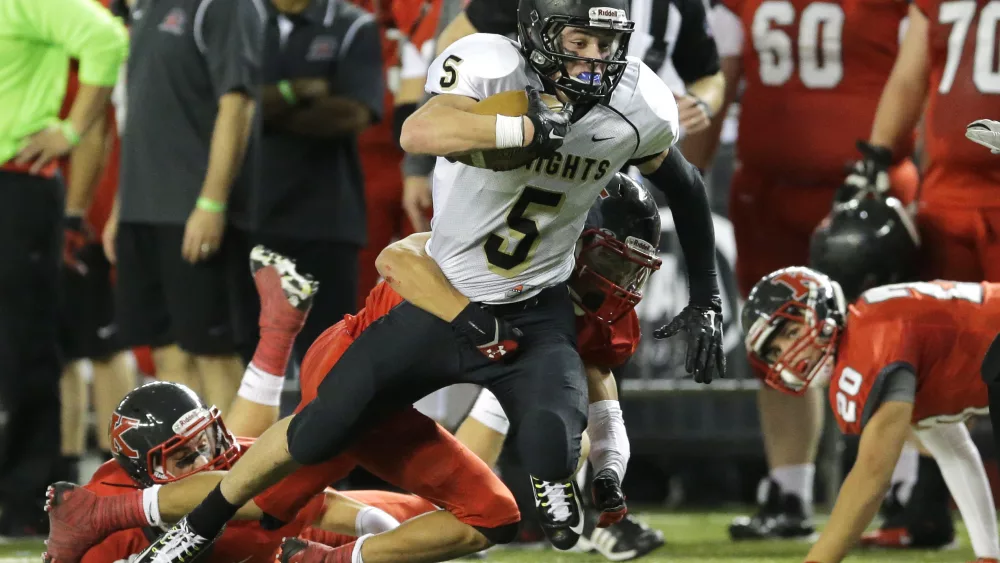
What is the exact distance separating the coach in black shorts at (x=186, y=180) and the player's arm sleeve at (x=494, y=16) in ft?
2.57

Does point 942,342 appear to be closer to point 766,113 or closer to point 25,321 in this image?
point 766,113

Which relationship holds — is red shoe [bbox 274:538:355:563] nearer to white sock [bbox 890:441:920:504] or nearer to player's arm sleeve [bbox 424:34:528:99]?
player's arm sleeve [bbox 424:34:528:99]

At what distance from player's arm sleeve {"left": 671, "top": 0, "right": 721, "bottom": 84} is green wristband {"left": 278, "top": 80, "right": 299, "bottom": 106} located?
1298 mm

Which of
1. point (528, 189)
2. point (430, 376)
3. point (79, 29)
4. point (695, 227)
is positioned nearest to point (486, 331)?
point (430, 376)

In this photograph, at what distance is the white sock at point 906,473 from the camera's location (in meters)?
5.16

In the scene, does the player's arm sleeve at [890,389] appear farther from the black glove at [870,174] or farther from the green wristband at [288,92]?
the green wristband at [288,92]

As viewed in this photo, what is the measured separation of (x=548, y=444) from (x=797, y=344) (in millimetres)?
1124

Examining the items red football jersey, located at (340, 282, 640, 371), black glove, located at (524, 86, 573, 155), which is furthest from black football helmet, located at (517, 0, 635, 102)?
red football jersey, located at (340, 282, 640, 371)

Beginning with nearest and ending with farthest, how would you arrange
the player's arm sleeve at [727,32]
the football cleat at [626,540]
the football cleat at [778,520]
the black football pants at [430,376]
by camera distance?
the black football pants at [430,376] → the football cleat at [626,540] → the football cleat at [778,520] → the player's arm sleeve at [727,32]

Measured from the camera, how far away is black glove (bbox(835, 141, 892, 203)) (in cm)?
479

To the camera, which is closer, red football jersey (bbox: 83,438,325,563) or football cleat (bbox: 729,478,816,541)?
red football jersey (bbox: 83,438,325,563)

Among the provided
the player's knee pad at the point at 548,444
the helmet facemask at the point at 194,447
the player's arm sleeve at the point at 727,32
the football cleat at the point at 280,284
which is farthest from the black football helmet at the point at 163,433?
the player's arm sleeve at the point at 727,32

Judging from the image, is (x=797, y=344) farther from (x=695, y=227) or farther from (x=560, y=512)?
(x=560, y=512)

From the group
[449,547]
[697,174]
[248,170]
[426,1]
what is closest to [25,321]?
[248,170]
